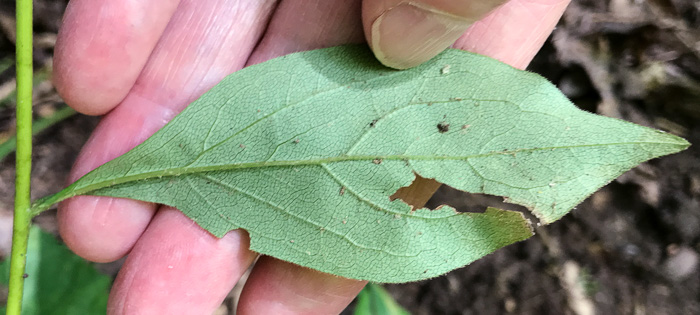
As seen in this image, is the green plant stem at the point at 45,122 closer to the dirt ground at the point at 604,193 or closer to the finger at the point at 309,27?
the dirt ground at the point at 604,193

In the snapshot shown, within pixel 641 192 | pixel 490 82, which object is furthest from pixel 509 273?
pixel 490 82

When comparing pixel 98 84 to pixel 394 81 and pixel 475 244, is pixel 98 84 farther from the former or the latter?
pixel 475 244

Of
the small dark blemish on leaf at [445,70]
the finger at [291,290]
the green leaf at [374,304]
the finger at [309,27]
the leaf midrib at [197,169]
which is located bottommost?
the green leaf at [374,304]

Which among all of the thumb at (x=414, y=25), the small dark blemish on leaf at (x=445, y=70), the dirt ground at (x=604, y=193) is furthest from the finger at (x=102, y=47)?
the dirt ground at (x=604, y=193)

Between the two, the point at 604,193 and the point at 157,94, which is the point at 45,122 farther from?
the point at 604,193

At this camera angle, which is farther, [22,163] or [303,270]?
[303,270]

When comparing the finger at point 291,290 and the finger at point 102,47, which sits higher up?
the finger at point 102,47

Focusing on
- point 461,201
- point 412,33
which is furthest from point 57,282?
point 461,201
